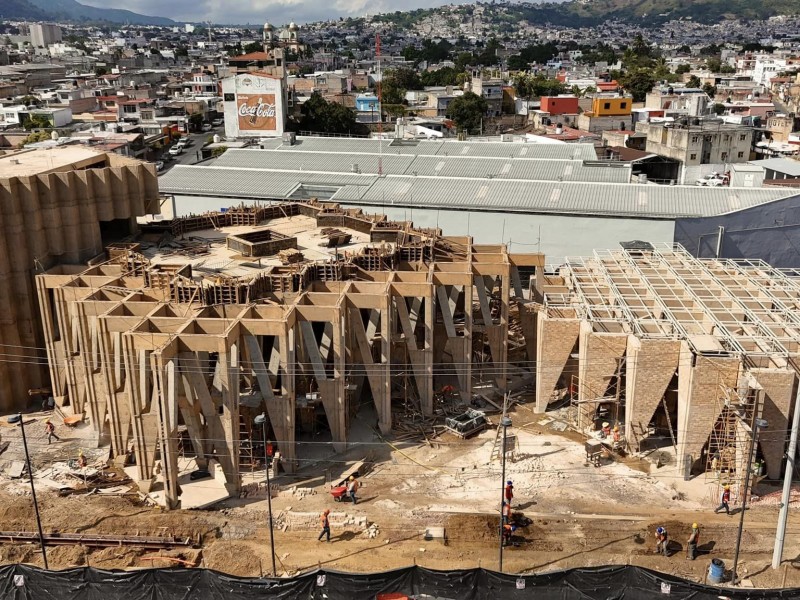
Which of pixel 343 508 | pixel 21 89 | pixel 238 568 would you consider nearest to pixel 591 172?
pixel 343 508

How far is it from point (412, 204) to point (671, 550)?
37.2 m

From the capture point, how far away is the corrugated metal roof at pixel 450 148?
7719 cm

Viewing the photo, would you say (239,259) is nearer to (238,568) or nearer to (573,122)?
(238,568)

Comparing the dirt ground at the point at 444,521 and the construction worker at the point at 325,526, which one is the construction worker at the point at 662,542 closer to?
the dirt ground at the point at 444,521

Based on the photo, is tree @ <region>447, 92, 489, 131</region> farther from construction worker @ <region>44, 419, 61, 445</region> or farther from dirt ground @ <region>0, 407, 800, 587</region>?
construction worker @ <region>44, 419, 61, 445</region>

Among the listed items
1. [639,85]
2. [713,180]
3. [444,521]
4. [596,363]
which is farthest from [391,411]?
[639,85]

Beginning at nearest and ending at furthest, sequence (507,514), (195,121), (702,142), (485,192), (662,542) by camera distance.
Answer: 1. (662,542)
2. (507,514)
3. (485,192)
4. (702,142)
5. (195,121)

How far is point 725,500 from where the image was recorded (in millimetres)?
28734

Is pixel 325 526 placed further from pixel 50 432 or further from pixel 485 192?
pixel 485 192

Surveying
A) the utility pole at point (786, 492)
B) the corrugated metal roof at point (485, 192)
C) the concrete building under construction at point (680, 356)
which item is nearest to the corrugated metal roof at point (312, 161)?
the corrugated metal roof at point (485, 192)

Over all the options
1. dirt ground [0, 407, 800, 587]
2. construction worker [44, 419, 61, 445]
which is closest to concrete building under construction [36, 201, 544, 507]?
construction worker [44, 419, 61, 445]

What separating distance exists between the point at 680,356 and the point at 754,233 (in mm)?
25792

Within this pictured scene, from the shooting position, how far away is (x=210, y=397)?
30.0 m

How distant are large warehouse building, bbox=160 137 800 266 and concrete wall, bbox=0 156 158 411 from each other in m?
23.1
